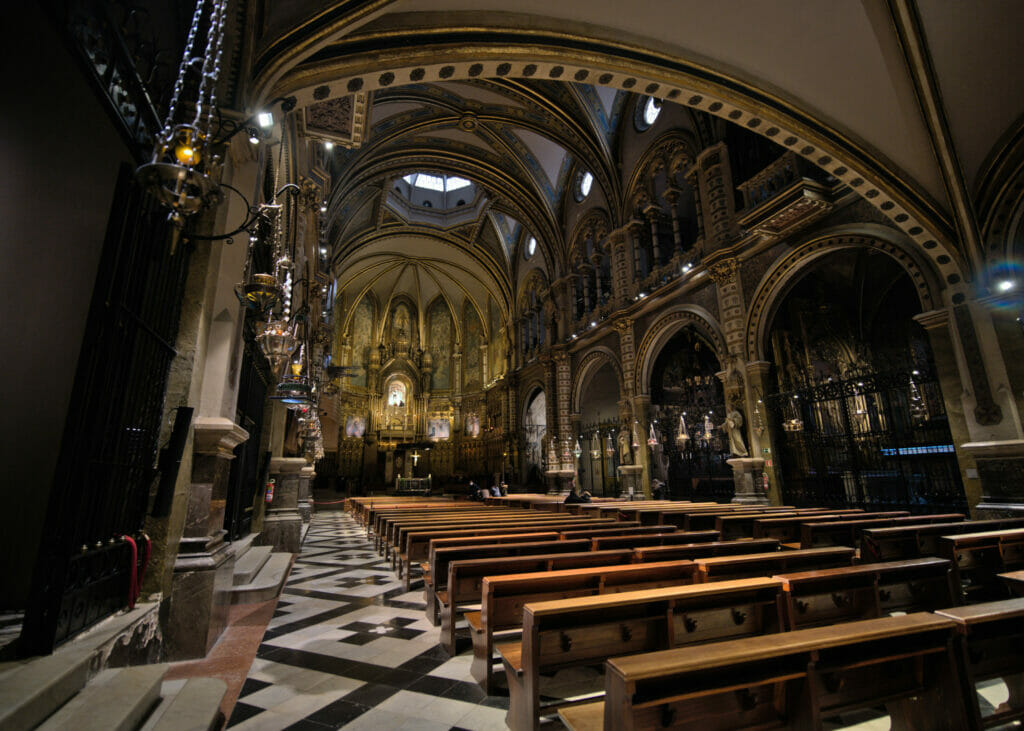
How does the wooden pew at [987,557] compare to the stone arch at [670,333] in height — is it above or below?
below

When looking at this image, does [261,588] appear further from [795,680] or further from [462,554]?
[795,680]

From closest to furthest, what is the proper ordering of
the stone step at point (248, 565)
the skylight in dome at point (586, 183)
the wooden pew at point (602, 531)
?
the stone step at point (248, 565)
the wooden pew at point (602, 531)
the skylight in dome at point (586, 183)

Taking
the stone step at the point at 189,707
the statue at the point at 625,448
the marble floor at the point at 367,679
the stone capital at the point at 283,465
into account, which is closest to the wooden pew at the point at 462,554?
the marble floor at the point at 367,679

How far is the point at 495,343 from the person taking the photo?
28.3 metres

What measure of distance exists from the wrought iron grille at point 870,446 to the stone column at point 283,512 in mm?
9737

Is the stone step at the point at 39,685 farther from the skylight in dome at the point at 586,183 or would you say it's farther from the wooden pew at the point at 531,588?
the skylight in dome at the point at 586,183

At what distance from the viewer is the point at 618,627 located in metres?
2.24

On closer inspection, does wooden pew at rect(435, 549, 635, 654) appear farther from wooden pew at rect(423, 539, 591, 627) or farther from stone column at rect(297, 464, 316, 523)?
stone column at rect(297, 464, 316, 523)

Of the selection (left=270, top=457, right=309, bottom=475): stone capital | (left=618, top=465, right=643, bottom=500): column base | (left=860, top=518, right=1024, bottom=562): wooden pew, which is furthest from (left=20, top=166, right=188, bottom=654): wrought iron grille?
(left=618, top=465, right=643, bottom=500): column base

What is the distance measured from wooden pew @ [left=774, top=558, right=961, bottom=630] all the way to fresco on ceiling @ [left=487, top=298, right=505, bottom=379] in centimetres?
2398

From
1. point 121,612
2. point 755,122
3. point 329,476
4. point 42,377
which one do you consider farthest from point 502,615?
point 329,476

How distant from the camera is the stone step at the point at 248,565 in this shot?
4906mm

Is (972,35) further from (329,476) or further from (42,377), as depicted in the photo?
(329,476)

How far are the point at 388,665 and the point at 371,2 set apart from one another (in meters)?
5.97
